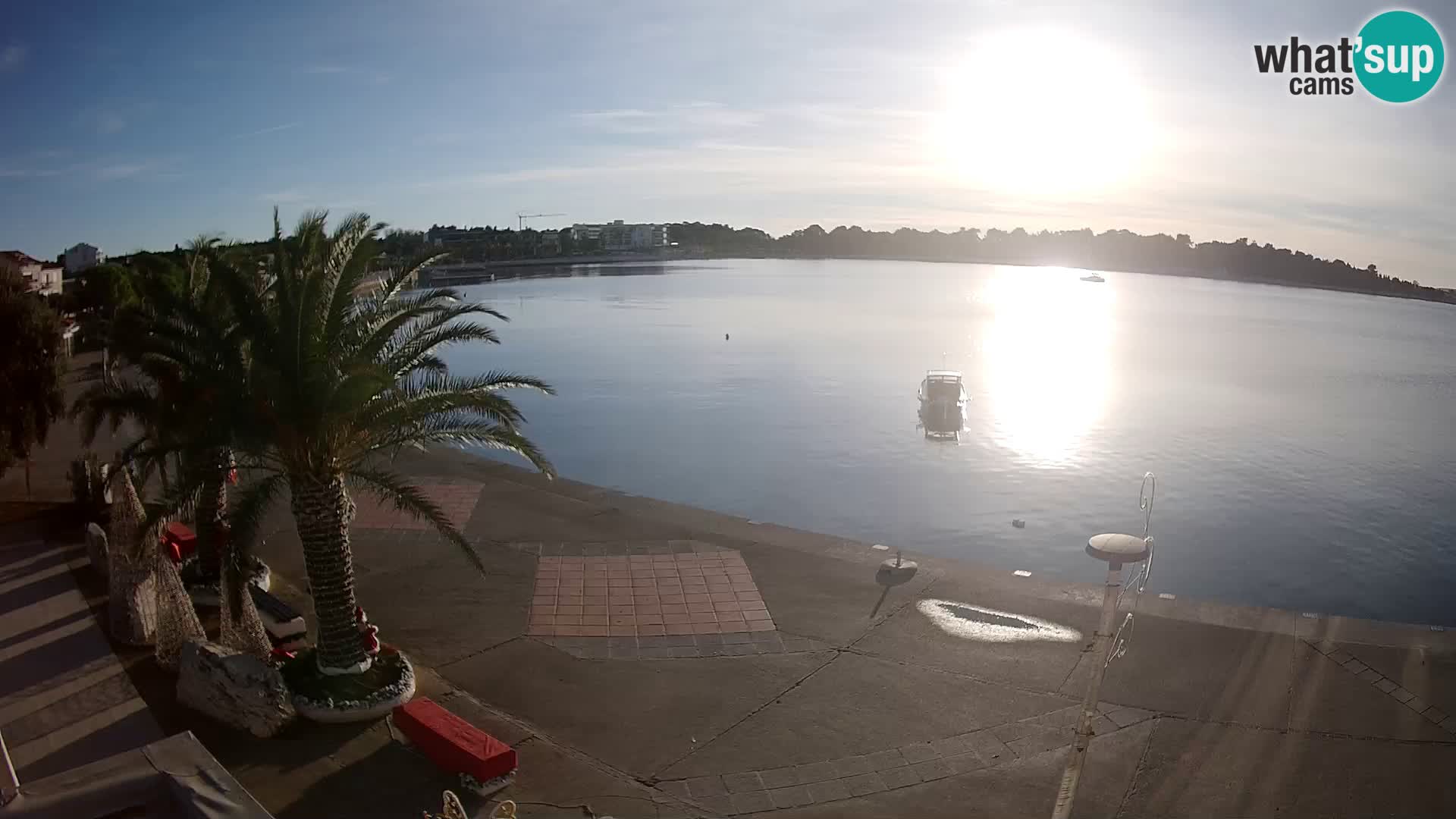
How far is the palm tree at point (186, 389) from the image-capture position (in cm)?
909

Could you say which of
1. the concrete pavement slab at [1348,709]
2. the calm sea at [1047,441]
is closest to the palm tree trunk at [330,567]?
the concrete pavement slab at [1348,709]

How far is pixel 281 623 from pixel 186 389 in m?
3.07

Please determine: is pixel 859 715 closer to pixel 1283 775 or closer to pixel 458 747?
pixel 1283 775

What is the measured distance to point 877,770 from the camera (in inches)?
349

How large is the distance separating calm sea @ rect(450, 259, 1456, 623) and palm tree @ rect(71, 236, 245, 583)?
15589mm

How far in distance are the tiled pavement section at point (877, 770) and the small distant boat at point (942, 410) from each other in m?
29.5

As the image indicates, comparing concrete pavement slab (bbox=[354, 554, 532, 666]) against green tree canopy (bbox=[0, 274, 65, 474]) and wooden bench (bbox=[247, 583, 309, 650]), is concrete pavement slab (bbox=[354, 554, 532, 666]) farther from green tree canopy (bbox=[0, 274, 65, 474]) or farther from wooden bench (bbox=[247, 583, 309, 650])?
green tree canopy (bbox=[0, 274, 65, 474])

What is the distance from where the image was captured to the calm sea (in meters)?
24.1

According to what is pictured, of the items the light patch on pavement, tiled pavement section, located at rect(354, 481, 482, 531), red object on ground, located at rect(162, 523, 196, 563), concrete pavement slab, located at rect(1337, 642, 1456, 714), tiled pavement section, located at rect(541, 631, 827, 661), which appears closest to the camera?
concrete pavement slab, located at rect(1337, 642, 1456, 714)

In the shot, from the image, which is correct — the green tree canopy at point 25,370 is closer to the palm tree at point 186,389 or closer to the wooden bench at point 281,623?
the palm tree at point 186,389

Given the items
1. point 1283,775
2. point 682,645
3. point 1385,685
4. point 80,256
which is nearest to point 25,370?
point 682,645

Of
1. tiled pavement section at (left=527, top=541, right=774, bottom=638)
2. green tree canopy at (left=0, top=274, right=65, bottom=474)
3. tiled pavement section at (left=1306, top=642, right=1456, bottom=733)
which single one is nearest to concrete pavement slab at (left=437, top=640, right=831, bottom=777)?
tiled pavement section at (left=527, top=541, right=774, bottom=638)

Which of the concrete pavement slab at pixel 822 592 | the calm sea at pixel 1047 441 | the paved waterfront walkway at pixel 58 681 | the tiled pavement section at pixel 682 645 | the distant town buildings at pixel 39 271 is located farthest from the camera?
the distant town buildings at pixel 39 271

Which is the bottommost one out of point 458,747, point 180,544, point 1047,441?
point 1047,441
